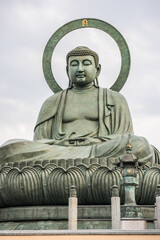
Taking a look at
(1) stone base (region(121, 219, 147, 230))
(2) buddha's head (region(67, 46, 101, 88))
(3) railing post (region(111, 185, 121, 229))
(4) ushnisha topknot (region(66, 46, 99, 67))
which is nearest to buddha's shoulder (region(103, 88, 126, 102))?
(2) buddha's head (region(67, 46, 101, 88))

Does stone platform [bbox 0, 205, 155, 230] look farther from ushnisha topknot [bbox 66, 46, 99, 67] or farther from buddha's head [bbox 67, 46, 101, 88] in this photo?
ushnisha topknot [bbox 66, 46, 99, 67]

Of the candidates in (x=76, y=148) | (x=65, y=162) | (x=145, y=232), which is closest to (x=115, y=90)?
(x=76, y=148)

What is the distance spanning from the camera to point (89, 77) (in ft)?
33.8

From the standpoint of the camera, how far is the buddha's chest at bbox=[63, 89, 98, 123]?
32.9 ft

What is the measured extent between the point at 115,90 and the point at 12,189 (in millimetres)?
4141

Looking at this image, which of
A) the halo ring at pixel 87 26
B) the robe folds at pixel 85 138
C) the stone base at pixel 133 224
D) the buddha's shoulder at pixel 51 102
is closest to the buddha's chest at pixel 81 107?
the robe folds at pixel 85 138

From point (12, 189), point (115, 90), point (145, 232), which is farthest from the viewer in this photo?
point (115, 90)

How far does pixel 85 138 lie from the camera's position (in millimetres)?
9242

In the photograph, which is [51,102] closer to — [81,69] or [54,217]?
[81,69]

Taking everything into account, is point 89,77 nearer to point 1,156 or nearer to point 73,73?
point 73,73

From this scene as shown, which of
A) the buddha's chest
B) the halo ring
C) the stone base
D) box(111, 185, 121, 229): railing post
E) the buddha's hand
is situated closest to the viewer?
the stone base

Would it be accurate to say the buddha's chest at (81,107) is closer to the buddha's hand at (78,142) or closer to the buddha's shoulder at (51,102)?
the buddha's shoulder at (51,102)

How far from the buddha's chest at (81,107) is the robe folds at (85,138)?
0.11 meters

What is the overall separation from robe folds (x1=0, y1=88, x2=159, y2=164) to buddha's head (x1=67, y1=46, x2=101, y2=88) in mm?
410
